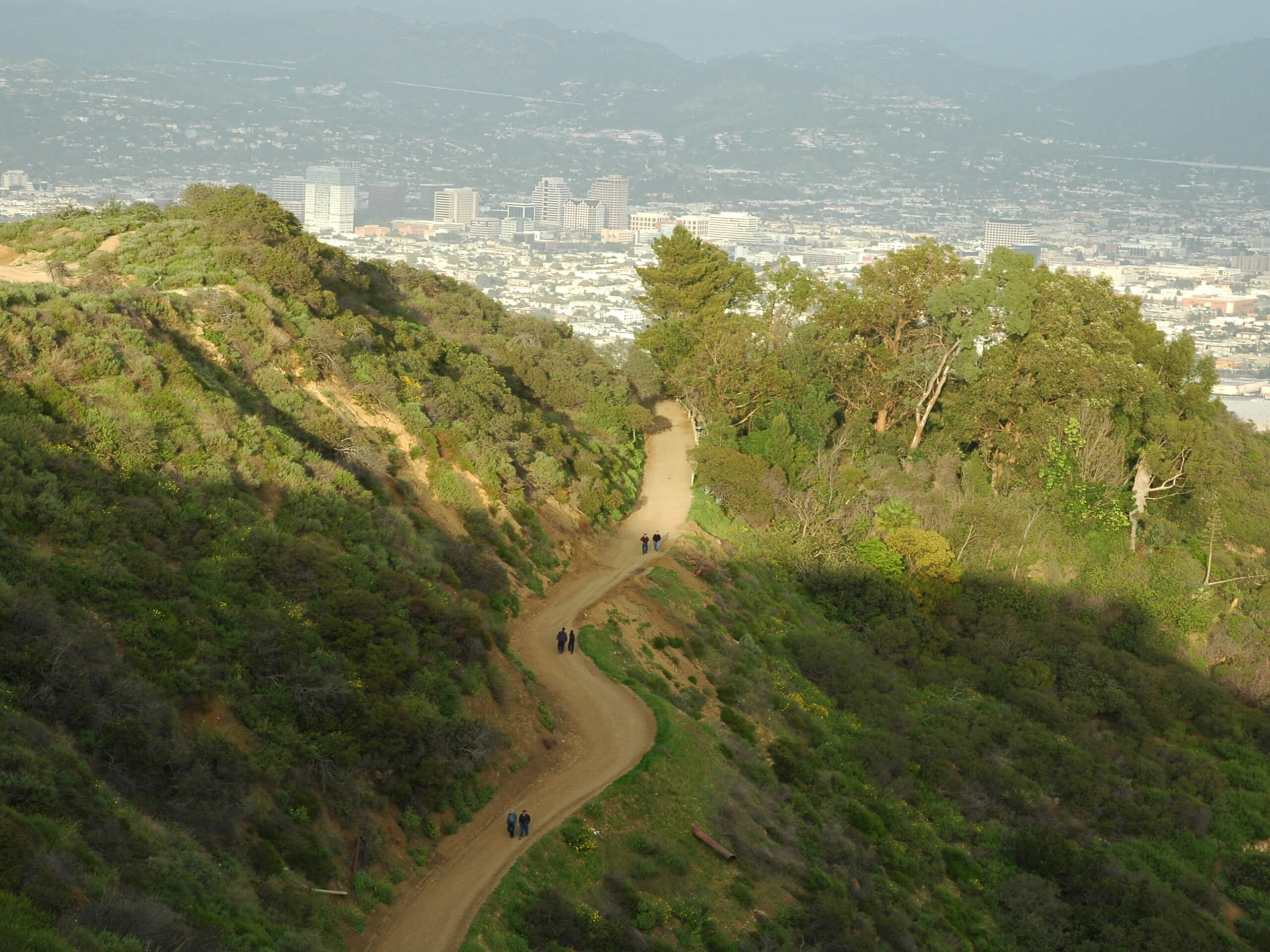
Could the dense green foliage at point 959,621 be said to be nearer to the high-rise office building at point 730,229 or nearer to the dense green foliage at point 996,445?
the dense green foliage at point 996,445

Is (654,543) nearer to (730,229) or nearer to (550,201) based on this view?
(730,229)

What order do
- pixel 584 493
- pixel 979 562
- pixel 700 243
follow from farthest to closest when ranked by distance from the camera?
pixel 700 243 < pixel 979 562 < pixel 584 493

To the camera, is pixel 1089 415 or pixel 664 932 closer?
pixel 664 932

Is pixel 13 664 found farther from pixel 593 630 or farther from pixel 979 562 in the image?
pixel 979 562

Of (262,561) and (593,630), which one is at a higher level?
(262,561)

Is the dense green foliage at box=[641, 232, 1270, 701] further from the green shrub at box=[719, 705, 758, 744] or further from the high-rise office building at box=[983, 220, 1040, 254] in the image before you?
the high-rise office building at box=[983, 220, 1040, 254]

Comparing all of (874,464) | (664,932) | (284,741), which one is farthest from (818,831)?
(874,464)

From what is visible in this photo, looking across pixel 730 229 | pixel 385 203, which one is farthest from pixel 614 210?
pixel 385 203
